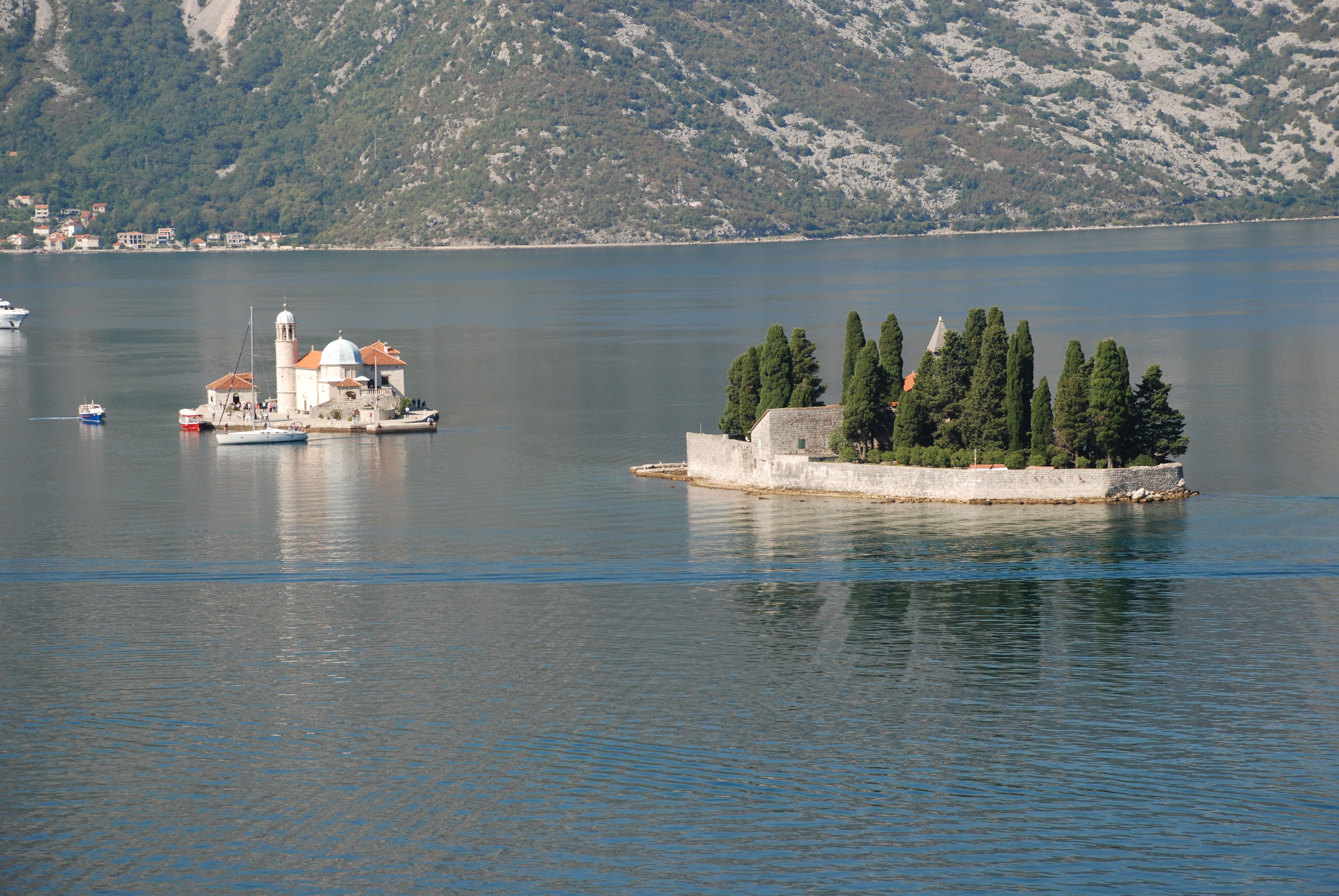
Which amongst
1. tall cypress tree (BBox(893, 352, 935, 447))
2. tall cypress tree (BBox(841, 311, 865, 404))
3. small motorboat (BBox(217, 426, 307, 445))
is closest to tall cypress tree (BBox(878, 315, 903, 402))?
tall cypress tree (BBox(841, 311, 865, 404))

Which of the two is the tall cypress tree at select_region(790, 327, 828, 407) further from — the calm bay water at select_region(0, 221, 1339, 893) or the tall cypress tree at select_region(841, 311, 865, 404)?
the calm bay water at select_region(0, 221, 1339, 893)

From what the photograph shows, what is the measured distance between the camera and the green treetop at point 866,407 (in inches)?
3123

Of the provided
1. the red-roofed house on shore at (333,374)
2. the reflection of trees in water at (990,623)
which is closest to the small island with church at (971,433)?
the reflection of trees in water at (990,623)

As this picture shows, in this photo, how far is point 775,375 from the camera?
8444cm

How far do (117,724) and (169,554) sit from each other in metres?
22.3

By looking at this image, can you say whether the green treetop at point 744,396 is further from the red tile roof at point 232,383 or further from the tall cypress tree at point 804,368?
the red tile roof at point 232,383

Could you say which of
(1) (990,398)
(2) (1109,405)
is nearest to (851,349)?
(1) (990,398)

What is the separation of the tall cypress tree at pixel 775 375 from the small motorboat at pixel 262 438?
34.3m

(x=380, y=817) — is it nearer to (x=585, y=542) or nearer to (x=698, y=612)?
(x=698, y=612)

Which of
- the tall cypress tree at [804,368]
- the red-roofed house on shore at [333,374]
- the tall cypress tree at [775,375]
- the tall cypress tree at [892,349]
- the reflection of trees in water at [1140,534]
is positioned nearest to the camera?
the reflection of trees in water at [1140,534]

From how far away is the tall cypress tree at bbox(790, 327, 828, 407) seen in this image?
84938 millimetres

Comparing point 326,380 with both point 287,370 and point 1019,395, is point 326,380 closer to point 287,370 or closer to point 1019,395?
point 287,370

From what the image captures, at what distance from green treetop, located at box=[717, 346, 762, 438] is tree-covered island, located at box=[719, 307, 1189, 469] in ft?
5.72

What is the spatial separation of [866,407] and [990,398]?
5624 millimetres
